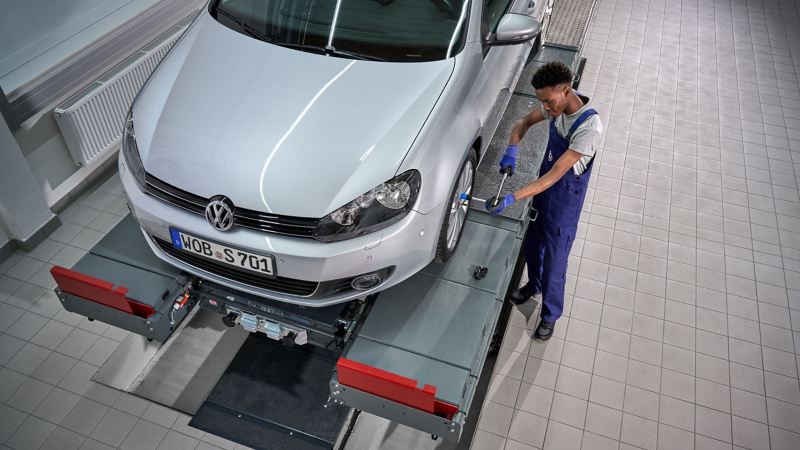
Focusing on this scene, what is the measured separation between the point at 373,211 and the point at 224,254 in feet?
1.91

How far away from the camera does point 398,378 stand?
2092 millimetres

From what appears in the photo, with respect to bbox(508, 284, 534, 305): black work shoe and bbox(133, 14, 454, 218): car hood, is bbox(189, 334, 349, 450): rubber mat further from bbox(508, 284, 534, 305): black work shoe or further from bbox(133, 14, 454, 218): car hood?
bbox(133, 14, 454, 218): car hood

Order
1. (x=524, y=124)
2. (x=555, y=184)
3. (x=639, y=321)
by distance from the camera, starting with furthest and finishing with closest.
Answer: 1. (x=639, y=321)
2. (x=524, y=124)
3. (x=555, y=184)

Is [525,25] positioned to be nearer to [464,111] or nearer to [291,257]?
[464,111]

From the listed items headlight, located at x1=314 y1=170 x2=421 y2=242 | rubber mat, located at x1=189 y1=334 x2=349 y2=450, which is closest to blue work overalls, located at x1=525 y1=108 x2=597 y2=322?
headlight, located at x1=314 y1=170 x2=421 y2=242

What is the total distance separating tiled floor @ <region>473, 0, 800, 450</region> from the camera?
9.87ft

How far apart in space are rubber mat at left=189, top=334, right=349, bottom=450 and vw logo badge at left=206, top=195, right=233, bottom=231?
113cm

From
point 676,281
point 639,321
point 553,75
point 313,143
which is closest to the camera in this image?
point 313,143

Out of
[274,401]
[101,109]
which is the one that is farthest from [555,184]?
[101,109]

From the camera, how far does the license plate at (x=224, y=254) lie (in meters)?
2.23

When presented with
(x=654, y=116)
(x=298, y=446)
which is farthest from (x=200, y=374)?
(x=654, y=116)

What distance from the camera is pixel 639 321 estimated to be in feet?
11.4

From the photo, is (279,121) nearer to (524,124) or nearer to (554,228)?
(524,124)

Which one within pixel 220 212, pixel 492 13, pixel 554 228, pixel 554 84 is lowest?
pixel 554 228
